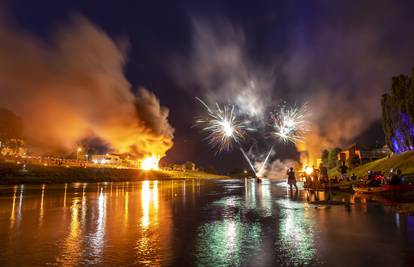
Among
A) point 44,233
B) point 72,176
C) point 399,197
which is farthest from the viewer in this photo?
point 72,176

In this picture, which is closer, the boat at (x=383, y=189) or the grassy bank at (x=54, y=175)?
the boat at (x=383, y=189)

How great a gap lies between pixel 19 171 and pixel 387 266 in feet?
178

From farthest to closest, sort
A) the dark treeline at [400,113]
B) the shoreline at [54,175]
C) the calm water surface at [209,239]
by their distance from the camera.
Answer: the dark treeline at [400,113], the shoreline at [54,175], the calm water surface at [209,239]

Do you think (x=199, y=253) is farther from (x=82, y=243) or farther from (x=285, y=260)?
(x=82, y=243)

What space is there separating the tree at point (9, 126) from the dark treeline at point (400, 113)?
83.0 m

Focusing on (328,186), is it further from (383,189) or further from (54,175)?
(54,175)

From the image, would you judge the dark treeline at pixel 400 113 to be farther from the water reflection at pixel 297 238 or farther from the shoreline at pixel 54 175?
the shoreline at pixel 54 175

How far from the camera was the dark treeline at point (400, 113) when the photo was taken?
52.9 meters

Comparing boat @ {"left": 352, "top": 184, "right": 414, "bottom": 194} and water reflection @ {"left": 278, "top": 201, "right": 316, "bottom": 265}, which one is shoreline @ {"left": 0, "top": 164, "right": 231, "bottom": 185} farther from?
water reflection @ {"left": 278, "top": 201, "right": 316, "bottom": 265}

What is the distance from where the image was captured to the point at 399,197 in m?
22.6

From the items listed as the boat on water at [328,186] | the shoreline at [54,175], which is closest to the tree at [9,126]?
the shoreline at [54,175]

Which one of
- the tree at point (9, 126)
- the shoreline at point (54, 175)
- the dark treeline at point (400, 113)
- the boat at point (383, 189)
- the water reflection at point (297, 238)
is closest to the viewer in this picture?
the water reflection at point (297, 238)

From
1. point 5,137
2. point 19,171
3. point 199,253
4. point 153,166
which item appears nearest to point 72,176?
point 19,171

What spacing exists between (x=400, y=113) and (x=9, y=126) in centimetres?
8471
